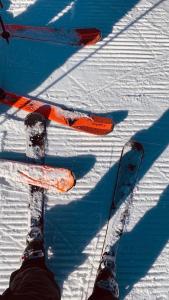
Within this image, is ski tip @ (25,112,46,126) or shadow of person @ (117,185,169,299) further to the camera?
ski tip @ (25,112,46,126)

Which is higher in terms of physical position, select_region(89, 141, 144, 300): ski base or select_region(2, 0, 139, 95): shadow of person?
select_region(2, 0, 139, 95): shadow of person

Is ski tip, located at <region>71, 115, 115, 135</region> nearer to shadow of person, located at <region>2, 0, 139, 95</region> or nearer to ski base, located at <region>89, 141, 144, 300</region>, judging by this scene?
ski base, located at <region>89, 141, 144, 300</region>

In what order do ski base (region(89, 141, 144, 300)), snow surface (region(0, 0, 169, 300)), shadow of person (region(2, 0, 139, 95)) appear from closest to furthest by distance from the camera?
ski base (region(89, 141, 144, 300))
snow surface (region(0, 0, 169, 300))
shadow of person (region(2, 0, 139, 95))

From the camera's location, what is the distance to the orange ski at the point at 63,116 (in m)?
2.10

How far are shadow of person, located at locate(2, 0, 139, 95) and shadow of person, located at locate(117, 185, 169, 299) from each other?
84 centimetres

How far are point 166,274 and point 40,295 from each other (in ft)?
2.10

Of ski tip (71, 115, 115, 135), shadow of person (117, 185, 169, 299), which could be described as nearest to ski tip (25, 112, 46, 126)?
ski tip (71, 115, 115, 135)

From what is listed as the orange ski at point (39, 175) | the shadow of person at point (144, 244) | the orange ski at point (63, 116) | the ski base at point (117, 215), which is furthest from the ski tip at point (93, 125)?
the shadow of person at point (144, 244)

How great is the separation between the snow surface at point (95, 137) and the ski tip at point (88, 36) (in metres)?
0.03

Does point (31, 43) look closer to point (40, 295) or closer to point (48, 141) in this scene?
point (48, 141)

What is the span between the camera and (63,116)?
2100mm

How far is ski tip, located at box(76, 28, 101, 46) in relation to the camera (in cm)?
227

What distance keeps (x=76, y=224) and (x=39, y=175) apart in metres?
0.28

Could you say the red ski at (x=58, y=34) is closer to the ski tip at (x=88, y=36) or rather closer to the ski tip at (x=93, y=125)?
the ski tip at (x=88, y=36)
